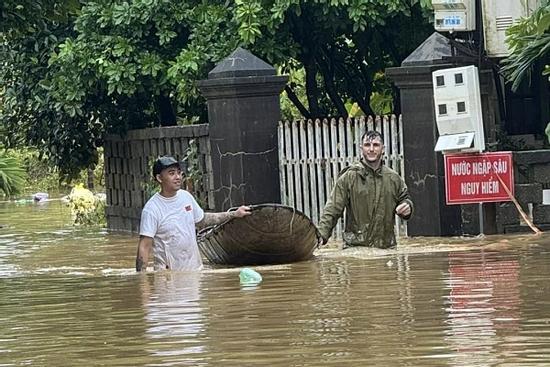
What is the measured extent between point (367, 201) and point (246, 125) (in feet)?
13.6

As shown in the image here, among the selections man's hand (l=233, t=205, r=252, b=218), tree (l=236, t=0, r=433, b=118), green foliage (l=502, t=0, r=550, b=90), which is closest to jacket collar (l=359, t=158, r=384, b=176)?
man's hand (l=233, t=205, r=252, b=218)

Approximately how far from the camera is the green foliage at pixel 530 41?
29.6ft

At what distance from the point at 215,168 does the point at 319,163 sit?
4.31ft

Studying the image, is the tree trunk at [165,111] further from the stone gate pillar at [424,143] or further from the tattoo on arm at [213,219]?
the tattoo on arm at [213,219]

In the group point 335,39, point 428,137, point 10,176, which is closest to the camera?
point 428,137

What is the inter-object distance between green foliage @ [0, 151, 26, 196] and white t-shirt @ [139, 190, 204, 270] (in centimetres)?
671

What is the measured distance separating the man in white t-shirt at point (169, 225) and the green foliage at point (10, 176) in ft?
21.7

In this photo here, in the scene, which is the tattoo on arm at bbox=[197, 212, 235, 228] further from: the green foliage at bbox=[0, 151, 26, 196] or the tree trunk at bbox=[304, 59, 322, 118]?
the tree trunk at bbox=[304, 59, 322, 118]

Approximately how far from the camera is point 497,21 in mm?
14992

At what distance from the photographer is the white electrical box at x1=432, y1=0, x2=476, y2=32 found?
50.3 feet

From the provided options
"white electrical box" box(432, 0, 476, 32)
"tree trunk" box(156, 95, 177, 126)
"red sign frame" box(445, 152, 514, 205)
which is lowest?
"red sign frame" box(445, 152, 514, 205)

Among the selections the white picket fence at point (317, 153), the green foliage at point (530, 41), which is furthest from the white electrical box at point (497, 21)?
the green foliage at point (530, 41)

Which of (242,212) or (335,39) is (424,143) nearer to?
(242,212)

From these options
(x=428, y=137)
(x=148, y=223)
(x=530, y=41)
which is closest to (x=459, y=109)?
(x=428, y=137)
